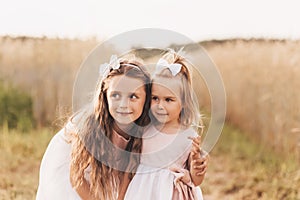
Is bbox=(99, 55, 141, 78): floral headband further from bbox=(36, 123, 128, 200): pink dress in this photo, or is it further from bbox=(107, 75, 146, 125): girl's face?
bbox=(36, 123, 128, 200): pink dress

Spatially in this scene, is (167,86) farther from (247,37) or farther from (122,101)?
(247,37)

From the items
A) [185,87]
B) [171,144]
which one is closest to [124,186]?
[171,144]

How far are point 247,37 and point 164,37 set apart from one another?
285 cm

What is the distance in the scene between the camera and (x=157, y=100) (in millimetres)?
3209

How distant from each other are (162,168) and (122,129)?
0.25m

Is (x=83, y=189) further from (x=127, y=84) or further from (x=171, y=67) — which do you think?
(x=171, y=67)

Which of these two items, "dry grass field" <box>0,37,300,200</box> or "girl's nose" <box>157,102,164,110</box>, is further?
"dry grass field" <box>0,37,300,200</box>

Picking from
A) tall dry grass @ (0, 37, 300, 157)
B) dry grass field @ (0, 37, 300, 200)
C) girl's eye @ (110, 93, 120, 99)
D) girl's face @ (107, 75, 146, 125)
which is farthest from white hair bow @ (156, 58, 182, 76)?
tall dry grass @ (0, 37, 300, 157)

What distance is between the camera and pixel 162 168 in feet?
10.9

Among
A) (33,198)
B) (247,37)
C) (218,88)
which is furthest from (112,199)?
(247,37)

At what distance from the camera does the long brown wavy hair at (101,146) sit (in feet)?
10.8

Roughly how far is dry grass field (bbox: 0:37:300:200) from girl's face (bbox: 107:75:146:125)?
8.10 ft

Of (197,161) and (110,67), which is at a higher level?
(110,67)

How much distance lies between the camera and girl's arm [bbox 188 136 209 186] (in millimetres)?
3232
